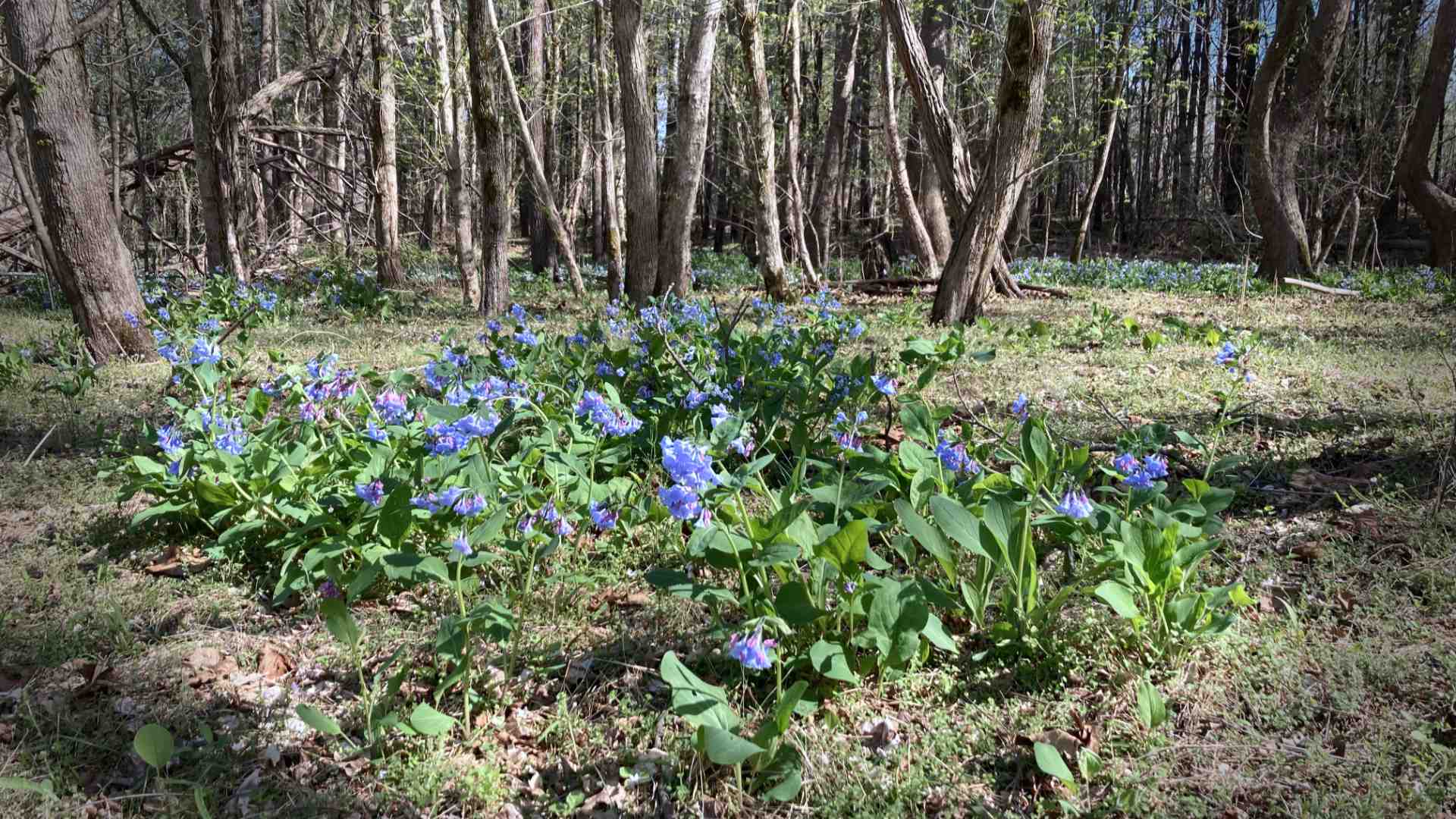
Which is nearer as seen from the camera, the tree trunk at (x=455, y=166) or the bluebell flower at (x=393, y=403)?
the bluebell flower at (x=393, y=403)

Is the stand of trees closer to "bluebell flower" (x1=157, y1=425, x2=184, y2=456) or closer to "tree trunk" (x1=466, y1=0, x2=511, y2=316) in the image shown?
"tree trunk" (x1=466, y1=0, x2=511, y2=316)

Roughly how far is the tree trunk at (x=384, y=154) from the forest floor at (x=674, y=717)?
653cm

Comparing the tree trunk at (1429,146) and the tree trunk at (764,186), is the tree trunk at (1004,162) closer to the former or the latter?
the tree trunk at (764,186)

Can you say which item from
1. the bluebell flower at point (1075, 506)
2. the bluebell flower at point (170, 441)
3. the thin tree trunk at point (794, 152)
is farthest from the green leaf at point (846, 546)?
the thin tree trunk at point (794, 152)

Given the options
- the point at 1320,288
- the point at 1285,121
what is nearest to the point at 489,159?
the point at 1320,288

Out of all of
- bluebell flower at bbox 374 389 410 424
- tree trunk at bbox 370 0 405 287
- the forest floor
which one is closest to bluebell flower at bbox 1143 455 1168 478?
the forest floor

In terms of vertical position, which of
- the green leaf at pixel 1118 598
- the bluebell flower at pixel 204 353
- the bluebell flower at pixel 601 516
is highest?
the bluebell flower at pixel 204 353

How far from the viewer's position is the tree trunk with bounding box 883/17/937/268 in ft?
28.8

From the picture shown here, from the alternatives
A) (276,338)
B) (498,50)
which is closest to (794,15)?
(498,50)

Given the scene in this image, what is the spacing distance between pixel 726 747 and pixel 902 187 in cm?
812

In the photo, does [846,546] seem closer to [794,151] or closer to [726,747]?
[726,747]


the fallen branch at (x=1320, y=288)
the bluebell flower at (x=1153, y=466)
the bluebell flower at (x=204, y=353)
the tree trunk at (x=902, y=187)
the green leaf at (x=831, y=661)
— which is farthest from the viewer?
the tree trunk at (x=902, y=187)

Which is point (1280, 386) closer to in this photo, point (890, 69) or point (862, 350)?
point (862, 350)

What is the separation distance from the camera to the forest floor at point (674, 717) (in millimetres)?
1632
